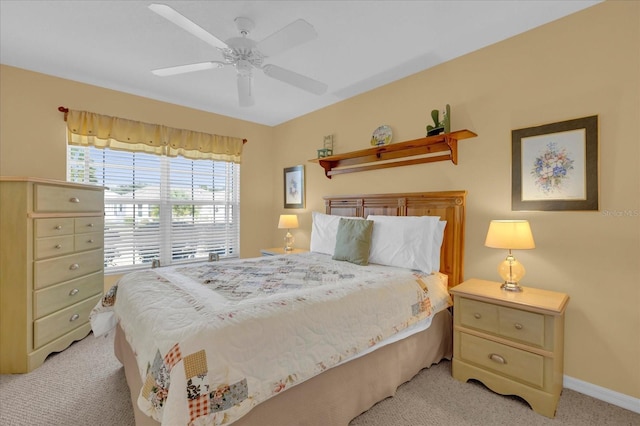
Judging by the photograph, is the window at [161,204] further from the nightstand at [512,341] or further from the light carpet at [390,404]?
the nightstand at [512,341]

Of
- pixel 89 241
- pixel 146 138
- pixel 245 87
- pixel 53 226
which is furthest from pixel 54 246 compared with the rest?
pixel 245 87

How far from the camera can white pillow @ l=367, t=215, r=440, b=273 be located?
2477mm

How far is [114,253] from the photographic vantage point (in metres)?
3.43

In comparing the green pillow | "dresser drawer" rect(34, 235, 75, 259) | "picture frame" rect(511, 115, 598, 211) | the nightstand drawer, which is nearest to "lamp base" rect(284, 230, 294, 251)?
the green pillow

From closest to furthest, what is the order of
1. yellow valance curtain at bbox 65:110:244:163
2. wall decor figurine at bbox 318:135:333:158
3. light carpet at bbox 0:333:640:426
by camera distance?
light carpet at bbox 0:333:640:426
yellow valance curtain at bbox 65:110:244:163
wall decor figurine at bbox 318:135:333:158

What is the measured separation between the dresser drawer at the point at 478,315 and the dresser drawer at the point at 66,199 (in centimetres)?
338

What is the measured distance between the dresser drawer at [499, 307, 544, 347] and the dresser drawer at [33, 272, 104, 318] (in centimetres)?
351

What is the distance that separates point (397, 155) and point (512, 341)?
1922mm

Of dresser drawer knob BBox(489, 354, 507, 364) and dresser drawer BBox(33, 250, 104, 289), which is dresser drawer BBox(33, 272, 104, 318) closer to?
dresser drawer BBox(33, 250, 104, 289)

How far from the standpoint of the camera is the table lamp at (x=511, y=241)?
6.60 feet

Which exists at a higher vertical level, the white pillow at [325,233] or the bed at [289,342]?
the white pillow at [325,233]

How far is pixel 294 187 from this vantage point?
446cm

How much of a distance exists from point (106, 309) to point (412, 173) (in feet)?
9.45

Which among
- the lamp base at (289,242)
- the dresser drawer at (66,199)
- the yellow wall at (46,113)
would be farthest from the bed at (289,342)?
the yellow wall at (46,113)
